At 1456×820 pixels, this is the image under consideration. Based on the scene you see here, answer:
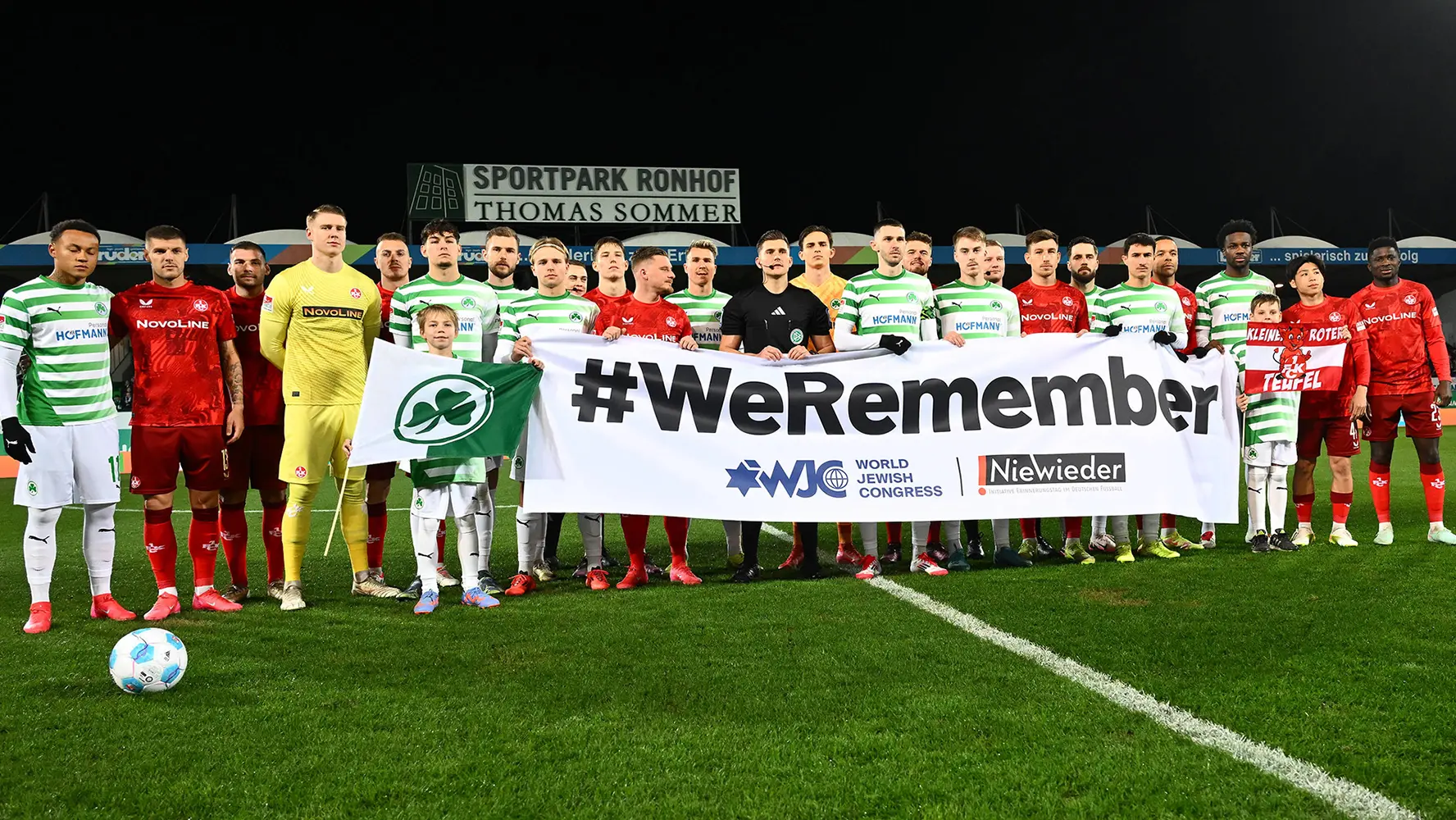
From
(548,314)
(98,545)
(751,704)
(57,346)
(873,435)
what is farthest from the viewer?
(548,314)

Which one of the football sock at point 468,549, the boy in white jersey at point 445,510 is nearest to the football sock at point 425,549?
the boy in white jersey at point 445,510

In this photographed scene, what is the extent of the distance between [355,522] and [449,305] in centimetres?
128

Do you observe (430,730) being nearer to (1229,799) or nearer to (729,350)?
(1229,799)

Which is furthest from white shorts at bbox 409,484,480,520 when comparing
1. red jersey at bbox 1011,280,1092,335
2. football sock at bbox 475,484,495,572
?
red jersey at bbox 1011,280,1092,335

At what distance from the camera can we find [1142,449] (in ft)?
18.2

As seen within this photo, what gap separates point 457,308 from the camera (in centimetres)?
563

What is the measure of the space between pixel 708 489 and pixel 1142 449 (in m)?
2.45

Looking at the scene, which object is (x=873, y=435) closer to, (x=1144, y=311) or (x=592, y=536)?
(x=592, y=536)

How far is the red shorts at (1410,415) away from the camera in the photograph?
21.2 ft

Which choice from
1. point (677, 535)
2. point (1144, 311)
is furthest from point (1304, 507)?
point (677, 535)

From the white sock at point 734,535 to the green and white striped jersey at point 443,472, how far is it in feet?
6.24

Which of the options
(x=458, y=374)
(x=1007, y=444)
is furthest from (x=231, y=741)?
(x=1007, y=444)

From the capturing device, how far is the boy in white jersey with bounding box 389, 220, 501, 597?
5516 mm

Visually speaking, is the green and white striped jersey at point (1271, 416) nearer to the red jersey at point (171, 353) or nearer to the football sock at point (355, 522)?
the football sock at point (355, 522)
